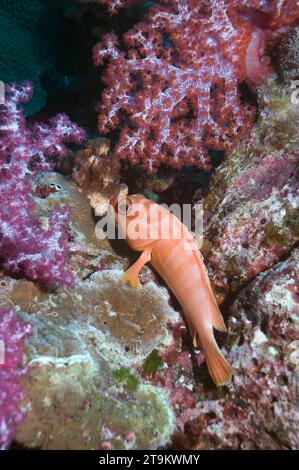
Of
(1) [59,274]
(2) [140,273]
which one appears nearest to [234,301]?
(2) [140,273]

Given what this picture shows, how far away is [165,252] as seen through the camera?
3.31m

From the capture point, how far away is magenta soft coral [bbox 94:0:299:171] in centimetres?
358

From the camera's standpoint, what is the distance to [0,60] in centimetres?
565

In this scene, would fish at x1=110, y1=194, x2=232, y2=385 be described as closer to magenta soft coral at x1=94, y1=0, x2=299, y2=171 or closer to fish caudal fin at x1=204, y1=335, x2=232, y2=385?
fish caudal fin at x1=204, y1=335, x2=232, y2=385

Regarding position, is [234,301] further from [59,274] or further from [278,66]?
[278,66]

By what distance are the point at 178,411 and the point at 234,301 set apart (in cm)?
110

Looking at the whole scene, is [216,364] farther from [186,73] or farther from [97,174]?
[186,73]

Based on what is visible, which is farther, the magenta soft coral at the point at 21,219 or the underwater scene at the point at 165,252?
the magenta soft coral at the point at 21,219

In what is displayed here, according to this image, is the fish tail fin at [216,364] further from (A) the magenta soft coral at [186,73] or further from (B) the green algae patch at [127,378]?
(A) the magenta soft coral at [186,73]

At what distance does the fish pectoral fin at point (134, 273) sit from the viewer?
3.32m

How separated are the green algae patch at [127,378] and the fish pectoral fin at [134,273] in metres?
0.83

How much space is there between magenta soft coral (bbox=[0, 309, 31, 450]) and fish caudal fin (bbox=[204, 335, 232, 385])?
1540mm

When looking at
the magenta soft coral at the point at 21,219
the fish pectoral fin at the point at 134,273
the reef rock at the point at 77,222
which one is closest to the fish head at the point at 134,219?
the fish pectoral fin at the point at 134,273

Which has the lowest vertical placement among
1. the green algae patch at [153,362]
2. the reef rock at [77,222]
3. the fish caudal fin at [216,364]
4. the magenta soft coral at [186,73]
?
the green algae patch at [153,362]
